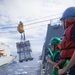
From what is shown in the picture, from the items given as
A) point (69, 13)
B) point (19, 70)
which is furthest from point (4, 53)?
point (69, 13)

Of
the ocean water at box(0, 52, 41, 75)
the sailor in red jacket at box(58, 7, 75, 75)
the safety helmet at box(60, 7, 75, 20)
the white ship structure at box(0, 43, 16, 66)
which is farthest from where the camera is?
the white ship structure at box(0, 43, 16, 66)

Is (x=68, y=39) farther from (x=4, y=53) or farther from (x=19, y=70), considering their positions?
(x=4, y=53)

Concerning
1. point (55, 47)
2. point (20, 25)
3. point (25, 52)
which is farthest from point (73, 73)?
point (25, 52)

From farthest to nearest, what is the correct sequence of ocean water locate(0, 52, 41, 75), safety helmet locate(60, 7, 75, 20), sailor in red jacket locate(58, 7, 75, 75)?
ocean water locate(0, 52, 41, 75) < safety helmet locate(60, 7, 75, 20) < sailor in red jacket locate(58, 7, 75, 75)

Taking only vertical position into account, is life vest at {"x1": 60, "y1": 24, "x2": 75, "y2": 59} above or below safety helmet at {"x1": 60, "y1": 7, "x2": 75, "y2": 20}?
below

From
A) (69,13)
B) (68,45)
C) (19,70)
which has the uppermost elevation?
(69,13)

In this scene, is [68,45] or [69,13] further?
[69,13]

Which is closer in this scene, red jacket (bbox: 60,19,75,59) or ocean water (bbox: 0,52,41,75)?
red jacket (bbox: 60,19,75,59)

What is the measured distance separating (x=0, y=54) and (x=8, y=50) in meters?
4.77

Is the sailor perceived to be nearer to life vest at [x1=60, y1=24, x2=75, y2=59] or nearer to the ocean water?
life vest at [x1=60, y1=24, x2=75, y2=59]

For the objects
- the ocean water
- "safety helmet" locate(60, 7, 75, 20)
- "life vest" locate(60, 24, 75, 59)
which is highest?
"safety helmet" locate(60, 7, 75, 20)

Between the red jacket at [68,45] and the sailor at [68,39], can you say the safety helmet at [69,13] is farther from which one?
the red jacket at [68,45]

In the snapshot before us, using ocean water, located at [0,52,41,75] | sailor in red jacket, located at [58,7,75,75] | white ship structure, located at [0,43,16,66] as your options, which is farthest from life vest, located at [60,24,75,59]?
white ship structure, located at [0,43,16,66]

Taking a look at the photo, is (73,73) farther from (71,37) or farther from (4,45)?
(4,45)
